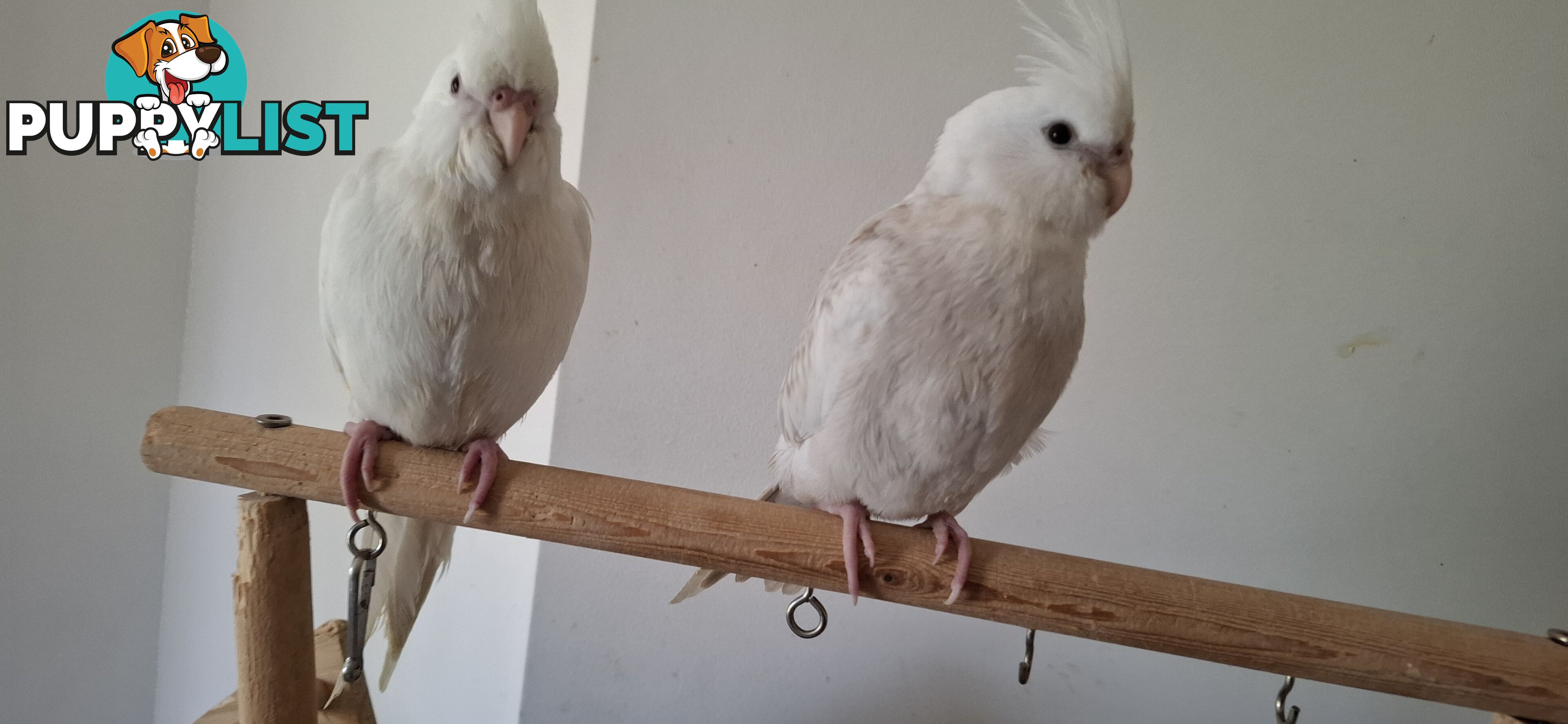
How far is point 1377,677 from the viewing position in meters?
0.85

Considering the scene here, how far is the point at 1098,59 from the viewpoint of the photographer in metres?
0.80

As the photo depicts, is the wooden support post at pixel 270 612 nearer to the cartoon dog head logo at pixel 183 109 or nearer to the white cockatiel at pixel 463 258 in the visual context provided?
the white cockatiel at pixel 463 258

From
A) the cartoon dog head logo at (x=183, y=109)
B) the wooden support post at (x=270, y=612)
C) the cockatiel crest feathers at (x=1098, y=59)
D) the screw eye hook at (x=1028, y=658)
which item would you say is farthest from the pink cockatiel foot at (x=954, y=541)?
the cartoon dog head logo at (x=183, y=109)

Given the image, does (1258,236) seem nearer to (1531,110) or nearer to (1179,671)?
(1531,110)

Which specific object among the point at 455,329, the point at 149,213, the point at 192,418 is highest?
the point at 149,213

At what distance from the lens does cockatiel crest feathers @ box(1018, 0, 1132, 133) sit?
0.79 metres

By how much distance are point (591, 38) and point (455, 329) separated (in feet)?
2.63

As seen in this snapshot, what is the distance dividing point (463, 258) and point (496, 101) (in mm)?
183

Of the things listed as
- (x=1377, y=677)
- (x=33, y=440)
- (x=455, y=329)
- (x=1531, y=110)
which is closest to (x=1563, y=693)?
(x=1377, y=677)

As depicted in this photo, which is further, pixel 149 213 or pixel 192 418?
pixel 149 213

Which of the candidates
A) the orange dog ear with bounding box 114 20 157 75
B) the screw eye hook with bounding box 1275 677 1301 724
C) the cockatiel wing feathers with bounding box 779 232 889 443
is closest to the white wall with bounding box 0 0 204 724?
the orange dog ear with bounding box 114 20 157 75

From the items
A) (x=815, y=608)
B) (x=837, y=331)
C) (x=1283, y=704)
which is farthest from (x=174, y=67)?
(x=1283, y=704)

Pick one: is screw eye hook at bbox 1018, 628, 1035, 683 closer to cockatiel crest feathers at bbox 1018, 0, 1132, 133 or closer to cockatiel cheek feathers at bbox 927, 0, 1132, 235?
cockatiel cheek feathers at bbox 927, 0, 1132, 235

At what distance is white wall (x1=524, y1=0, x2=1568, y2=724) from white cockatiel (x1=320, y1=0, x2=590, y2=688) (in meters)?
0.53
